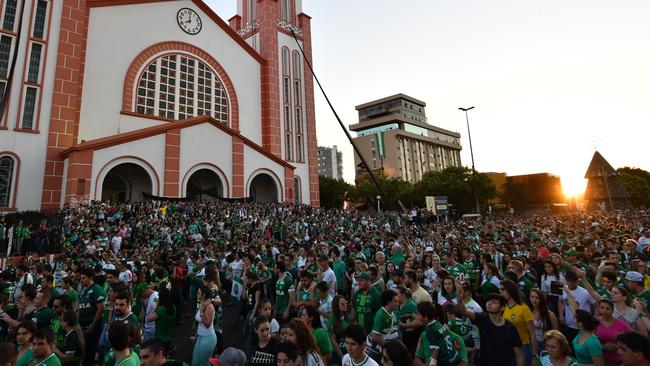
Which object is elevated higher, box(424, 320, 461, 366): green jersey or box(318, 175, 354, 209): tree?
box(318, 175, 354, 209): tree

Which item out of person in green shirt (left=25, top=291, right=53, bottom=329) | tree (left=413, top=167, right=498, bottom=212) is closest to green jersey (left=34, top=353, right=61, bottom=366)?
person in green shirt (left=25, top=291, right=53, bottom=329)

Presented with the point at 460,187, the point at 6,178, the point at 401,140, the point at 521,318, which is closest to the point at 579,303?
the point at 521,318

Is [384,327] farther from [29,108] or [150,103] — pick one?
[150,103]

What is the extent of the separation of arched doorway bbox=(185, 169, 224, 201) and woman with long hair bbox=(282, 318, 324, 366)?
84.1 ft

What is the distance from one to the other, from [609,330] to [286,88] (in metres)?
36.9

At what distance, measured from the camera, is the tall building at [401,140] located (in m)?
91.9

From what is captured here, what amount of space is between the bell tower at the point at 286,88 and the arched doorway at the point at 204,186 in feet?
23.6

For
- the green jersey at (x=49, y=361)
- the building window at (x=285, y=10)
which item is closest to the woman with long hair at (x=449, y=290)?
the green jersey at (x=49, y=361)

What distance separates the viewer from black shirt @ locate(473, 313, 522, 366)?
4.33 metres

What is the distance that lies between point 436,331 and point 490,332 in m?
0.90

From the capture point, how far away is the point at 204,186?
3105 centimetres

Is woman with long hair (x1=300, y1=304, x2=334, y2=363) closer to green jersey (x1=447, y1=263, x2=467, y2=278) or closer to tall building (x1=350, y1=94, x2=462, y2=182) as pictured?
green jersey (x1=447, y1=263, x2=467, y2=278)

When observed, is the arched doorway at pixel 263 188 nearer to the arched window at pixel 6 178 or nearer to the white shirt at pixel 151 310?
the arched window at pixel 6 178

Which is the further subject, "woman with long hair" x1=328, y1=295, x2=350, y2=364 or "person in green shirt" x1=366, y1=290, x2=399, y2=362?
"woman with long hair" x1=328, y1=295, x2=350, y2=364
